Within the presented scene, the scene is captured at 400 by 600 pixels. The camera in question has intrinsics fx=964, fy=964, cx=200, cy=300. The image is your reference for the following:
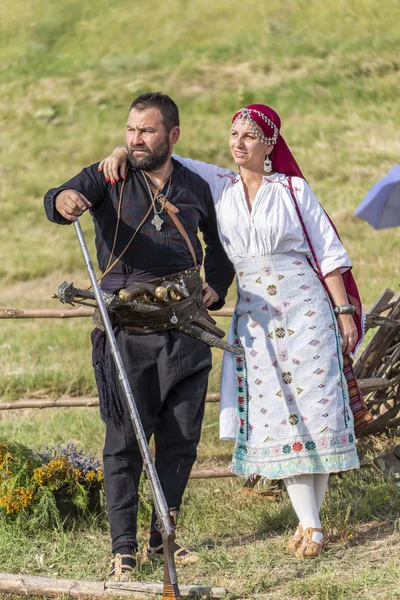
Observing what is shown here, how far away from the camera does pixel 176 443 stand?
4.31 metres

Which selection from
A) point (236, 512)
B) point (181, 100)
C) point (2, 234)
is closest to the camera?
point (236, 512)

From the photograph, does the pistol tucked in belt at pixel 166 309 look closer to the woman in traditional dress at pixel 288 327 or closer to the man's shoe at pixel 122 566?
the woman in traditional dress at pixel 288 327

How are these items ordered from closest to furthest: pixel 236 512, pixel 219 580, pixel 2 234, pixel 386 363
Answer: pixel 219 580 < pixel 236 512 < pixel 386 363 < pixel 2 234

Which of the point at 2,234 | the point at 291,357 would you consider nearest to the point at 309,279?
the point at 291,357

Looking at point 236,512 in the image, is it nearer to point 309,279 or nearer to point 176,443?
point 176,443

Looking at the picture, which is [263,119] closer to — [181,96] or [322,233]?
[322,233]

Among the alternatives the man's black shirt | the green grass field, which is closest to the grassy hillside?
the green grass field

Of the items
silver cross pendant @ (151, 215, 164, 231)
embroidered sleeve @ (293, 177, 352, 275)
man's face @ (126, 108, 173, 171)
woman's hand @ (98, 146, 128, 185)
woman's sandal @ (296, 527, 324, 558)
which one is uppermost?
man's face @ (126, 108, 173, 171)

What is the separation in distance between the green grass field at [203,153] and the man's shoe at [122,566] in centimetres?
6

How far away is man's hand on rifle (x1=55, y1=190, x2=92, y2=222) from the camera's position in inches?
156

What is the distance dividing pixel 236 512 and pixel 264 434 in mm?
854

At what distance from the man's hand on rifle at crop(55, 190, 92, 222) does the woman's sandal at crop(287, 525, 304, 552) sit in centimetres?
176

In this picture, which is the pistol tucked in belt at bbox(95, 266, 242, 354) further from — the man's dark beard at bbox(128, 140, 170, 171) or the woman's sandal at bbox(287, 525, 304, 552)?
the woman's sandal at bbox(287, 525, 304, 552)

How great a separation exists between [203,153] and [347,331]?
1512 cm
